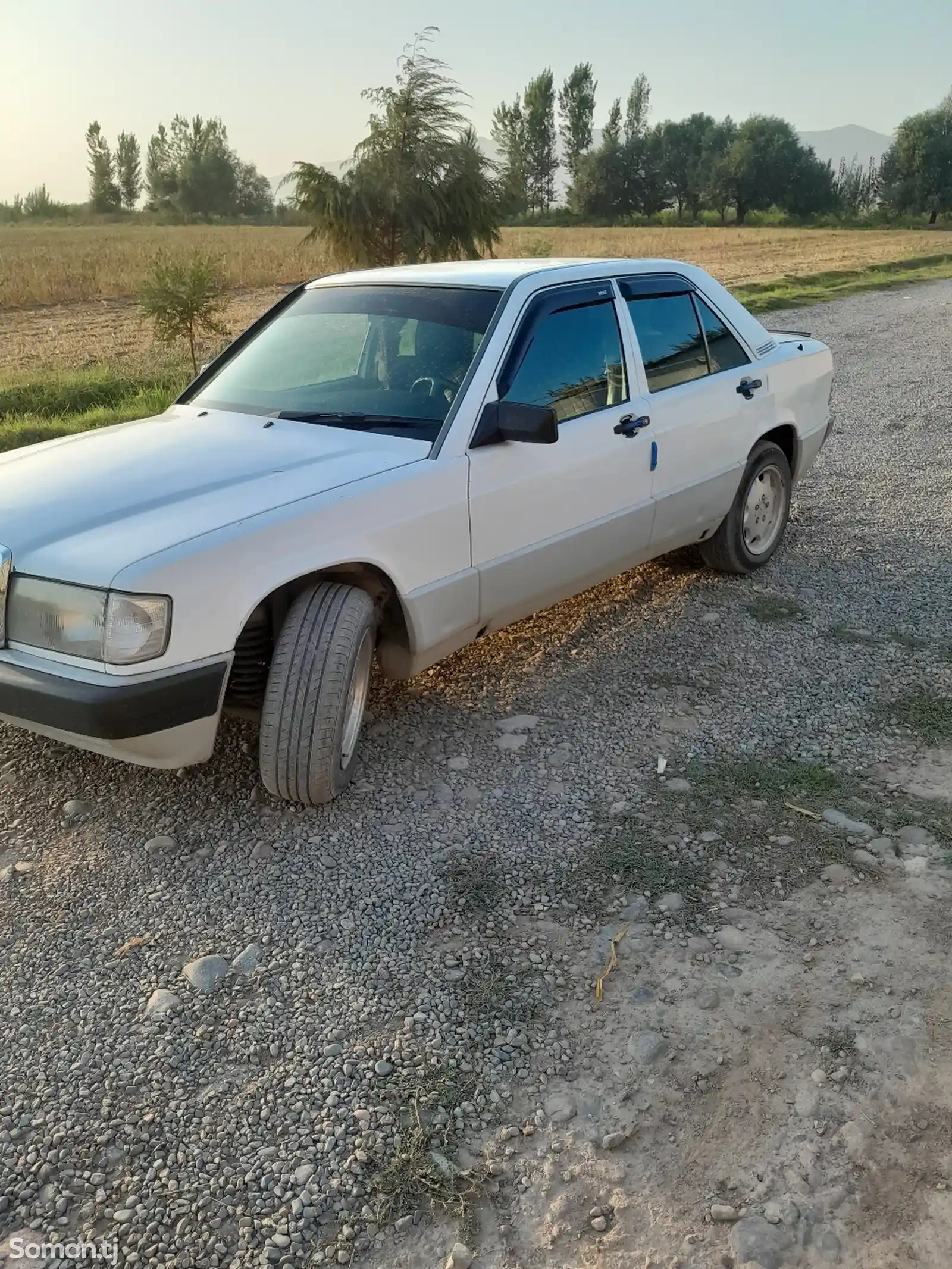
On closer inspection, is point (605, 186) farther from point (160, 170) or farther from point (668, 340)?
point (668, 340)

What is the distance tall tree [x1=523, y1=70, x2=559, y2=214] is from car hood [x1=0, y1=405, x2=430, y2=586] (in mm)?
88464

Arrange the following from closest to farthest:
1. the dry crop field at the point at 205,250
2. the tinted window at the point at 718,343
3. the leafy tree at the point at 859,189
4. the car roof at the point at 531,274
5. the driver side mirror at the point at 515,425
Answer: the driver side mirror at the point at 515,425 < the car roof at the point at 531,274 < the tinted window at the point at 718,343 < the dry crop field at the point at 205,250 < the leafy tree at the point at 859,189

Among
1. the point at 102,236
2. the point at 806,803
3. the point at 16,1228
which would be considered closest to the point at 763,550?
the point at 806,803

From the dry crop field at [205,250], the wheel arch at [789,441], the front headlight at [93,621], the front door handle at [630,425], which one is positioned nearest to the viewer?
the front headlight at [93,621]

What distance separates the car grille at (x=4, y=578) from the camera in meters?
3.00

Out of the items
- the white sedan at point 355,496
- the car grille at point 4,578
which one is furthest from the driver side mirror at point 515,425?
the car grille at point 4,578

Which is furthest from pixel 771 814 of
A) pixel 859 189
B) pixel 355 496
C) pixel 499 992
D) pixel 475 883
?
pixel 859 189

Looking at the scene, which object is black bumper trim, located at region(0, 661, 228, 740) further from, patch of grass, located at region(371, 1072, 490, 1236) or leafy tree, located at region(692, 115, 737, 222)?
leafy tree, located at region(692, 115, 737, 222)

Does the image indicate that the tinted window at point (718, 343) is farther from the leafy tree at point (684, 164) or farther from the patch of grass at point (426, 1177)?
the leafy tree at point (684, 164)

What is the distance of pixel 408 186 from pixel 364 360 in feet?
28.5

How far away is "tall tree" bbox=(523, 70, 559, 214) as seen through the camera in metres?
85.8

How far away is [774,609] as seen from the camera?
5.12 meters

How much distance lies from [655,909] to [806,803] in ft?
2.65

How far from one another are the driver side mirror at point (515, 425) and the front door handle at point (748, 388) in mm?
1754
